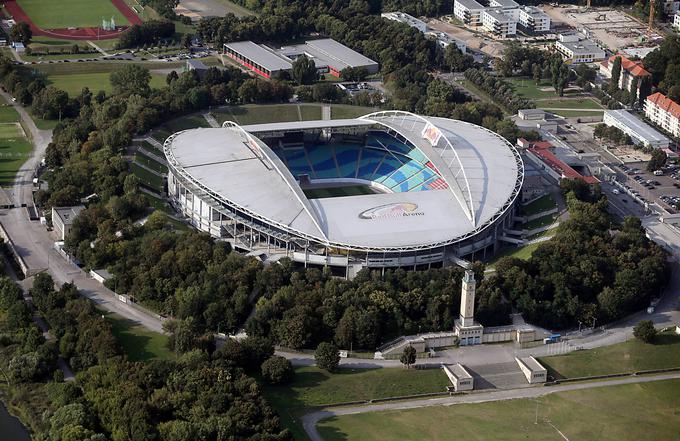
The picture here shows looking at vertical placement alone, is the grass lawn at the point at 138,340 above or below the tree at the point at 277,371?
below

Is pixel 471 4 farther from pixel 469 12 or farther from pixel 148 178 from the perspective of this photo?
pixel 148 178

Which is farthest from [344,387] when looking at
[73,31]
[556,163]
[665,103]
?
[73,31]

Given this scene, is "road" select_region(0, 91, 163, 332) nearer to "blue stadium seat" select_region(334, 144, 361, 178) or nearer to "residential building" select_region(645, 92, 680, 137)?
"blue stadium seat" select_region(334, 144, 361, 178)

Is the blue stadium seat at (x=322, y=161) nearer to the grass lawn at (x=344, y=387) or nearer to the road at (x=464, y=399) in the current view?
the grass lawn at (x=344, y=387)

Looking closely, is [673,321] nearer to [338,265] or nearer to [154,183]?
[338,265]

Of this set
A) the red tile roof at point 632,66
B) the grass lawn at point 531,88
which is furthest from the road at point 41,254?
the red tile roof at point 632,66

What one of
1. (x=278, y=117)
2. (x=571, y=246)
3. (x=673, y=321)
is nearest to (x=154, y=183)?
(x=278, y=117)
